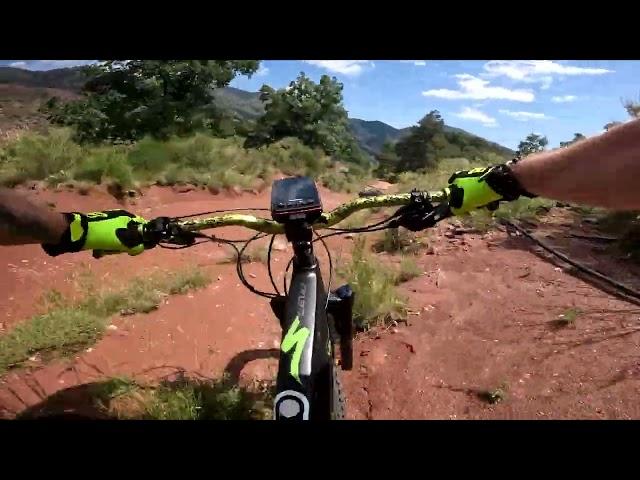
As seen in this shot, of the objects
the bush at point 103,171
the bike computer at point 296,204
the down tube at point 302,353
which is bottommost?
the down tube at point 302,353

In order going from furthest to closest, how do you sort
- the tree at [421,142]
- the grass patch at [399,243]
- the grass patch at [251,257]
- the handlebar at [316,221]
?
the tree at [421,142]
the grass patch at [399,243]
the grass patch at [251,257]
the handlebar at [316,221]

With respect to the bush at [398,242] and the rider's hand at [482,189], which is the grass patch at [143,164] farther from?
the rider's hand at [482,189]

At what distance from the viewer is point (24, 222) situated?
1.91 metres

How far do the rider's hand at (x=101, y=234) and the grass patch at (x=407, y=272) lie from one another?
343 cm

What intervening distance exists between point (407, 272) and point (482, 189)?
324 cm

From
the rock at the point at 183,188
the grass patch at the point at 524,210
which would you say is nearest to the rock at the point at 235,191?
the rock at the point at 183,188

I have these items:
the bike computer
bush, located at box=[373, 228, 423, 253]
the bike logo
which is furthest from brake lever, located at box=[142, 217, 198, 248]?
bush, located at box=[373, 228, 423, 253]

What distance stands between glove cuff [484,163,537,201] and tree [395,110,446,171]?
93.7 feet

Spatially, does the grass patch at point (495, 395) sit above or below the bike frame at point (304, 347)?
below

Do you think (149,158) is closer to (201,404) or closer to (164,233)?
(201,404)

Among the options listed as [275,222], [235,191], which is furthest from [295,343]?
[235,191]

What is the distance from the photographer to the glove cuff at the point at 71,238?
2066 millimetres

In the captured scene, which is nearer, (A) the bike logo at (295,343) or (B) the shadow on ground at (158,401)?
(A) the bike logo at (295,343)

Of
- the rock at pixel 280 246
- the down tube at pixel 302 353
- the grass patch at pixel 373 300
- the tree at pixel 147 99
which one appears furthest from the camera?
the tree at pixel 147 99
